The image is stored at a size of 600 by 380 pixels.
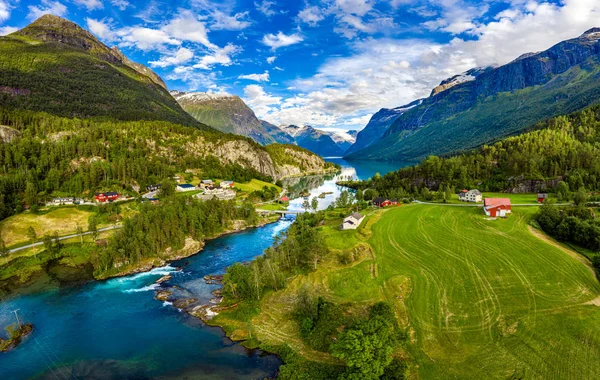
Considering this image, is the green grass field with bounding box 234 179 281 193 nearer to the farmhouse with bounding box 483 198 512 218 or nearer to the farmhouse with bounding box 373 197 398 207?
the farmhouse with bounding box 373 197 398 207

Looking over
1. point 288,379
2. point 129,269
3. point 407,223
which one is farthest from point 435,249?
point 129,269

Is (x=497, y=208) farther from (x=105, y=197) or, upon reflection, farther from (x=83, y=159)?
(x=83, y=159)

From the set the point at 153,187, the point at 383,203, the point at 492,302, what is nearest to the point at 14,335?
the point at 492,302

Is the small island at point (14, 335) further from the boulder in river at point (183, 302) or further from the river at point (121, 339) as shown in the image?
the boulder in river at point (183, 302)

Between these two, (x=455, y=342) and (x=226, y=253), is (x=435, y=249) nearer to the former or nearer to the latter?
(x=455, y=342)

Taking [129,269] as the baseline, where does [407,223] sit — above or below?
above
